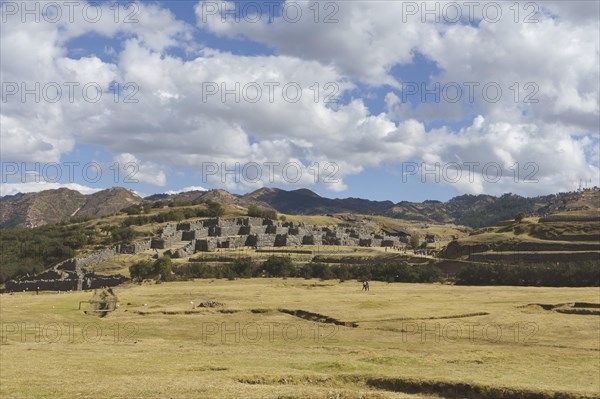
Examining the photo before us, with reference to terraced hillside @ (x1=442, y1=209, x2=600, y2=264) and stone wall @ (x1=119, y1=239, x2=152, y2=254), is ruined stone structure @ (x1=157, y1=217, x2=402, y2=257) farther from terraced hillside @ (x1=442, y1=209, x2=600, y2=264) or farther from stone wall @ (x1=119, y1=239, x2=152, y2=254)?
terraced hillside @ (x1=442, y1=209, x2=600, y2=264)

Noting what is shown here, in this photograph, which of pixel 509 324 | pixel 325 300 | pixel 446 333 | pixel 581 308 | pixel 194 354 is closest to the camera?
pixel 194 354

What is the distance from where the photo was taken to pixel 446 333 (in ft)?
148

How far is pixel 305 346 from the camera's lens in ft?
130

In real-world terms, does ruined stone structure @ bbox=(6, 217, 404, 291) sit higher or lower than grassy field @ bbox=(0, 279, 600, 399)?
higher

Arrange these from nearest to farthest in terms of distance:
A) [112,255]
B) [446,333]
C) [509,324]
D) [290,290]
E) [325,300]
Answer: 1. [446,333]
2. [509,324]
3. [325,300]
4. [290,290]
5. [112,255]

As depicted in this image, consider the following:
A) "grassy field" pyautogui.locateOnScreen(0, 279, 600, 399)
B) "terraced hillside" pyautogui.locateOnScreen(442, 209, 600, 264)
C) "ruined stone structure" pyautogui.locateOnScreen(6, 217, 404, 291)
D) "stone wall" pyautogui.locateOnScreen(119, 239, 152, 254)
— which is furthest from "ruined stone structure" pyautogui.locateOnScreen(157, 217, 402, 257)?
"grassy field" pyautogui.locateOnScreen(0, 279, 600, 399)

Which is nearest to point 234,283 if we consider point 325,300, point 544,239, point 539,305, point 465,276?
point 325,300

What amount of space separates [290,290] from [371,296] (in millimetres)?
14373

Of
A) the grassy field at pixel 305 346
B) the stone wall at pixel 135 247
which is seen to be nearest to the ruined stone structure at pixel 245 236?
the stone wall at pixel 135 247

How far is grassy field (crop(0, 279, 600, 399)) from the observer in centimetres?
2603

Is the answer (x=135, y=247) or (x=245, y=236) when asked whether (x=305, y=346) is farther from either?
(x=245, y=236)

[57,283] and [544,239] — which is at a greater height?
[544,239]

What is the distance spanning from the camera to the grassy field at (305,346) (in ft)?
85.4

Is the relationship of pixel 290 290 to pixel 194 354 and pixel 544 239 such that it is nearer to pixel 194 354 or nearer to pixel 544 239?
pixel 194 354
